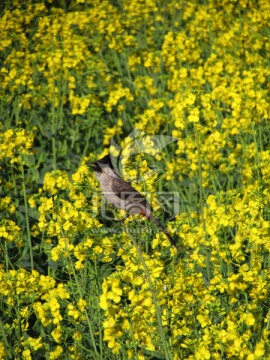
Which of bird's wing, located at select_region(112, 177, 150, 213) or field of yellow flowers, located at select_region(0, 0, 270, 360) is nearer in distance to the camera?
field of yellow flowers, located at select_region(0, 0, 270, 360)

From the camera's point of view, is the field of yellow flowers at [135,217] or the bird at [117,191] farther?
the bird at [117,191]

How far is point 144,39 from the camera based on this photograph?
9.22 meters

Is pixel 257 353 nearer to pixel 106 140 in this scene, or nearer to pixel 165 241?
pixel 165 241

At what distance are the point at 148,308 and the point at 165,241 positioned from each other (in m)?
0.72

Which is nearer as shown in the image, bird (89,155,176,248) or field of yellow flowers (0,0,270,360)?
field of yellow flowers (0,0,270,360)

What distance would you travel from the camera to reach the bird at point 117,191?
4156 mm

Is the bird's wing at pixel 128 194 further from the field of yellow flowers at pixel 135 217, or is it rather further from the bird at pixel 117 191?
the field of yellow flowers at pixel 135 217

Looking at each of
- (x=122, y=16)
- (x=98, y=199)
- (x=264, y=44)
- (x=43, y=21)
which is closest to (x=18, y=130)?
(x=98, y=199)

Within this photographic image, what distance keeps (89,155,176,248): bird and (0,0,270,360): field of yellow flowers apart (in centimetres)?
9

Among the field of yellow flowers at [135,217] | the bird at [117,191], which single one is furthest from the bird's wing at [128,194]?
the field of yellow flowers at [135,217]

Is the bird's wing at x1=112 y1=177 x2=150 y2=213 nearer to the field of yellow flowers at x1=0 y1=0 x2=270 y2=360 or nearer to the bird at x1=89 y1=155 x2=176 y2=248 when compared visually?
the bird at x1=89 y1=155 x2=176 y2=248

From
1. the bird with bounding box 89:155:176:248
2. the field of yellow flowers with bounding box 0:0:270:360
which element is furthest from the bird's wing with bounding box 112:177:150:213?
the field of yellow flowers with bounding box 0:0:270:360

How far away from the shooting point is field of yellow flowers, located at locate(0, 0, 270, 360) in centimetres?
345

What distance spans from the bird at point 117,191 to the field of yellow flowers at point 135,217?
0.30 feet
